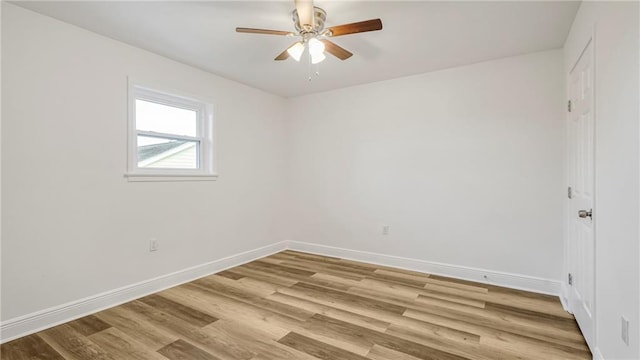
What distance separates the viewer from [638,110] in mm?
1218

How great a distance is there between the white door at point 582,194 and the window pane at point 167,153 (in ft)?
12.0

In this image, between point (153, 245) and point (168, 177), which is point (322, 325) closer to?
point (153, 245)

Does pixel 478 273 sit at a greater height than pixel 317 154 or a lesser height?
lesser

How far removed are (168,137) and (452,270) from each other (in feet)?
11.7

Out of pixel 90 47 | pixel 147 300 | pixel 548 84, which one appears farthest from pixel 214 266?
pixel 548 84

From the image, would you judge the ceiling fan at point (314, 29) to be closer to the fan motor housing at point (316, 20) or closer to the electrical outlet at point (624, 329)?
the fan motor housing at point (316, 20)

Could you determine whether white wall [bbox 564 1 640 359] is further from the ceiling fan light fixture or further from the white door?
the ceiling fan light fixture

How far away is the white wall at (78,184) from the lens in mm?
2072

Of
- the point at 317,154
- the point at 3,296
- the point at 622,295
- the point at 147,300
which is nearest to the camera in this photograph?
the point at 622,295

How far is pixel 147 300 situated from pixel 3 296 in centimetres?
97

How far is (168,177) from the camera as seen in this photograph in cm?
304

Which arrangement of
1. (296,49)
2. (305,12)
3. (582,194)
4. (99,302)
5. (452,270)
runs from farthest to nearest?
1. (452,270)
2. (99,302)
3. (296,49)
4. (582,194)
5. (305,12)

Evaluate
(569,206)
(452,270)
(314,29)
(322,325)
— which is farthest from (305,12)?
(452,270)

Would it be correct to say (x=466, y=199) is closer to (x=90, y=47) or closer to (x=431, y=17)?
(x=431, y=17)
